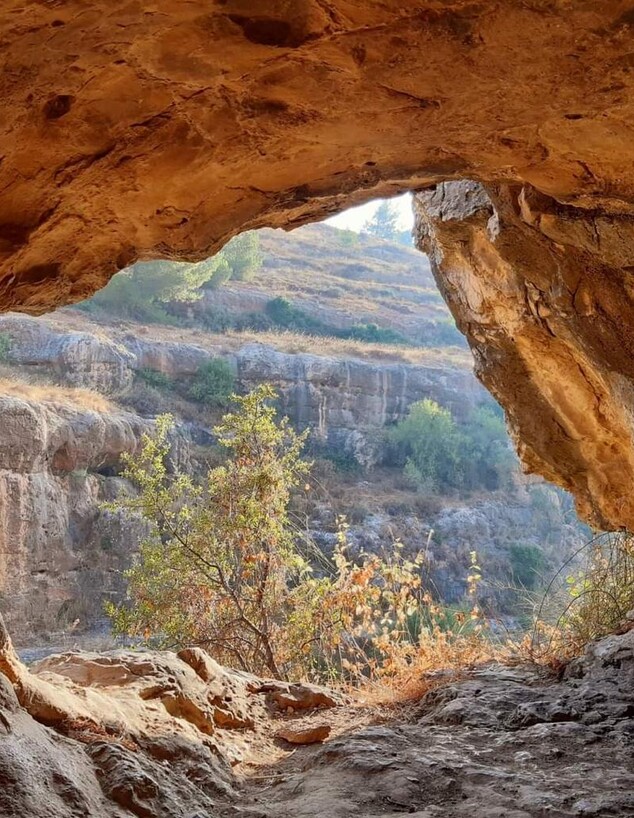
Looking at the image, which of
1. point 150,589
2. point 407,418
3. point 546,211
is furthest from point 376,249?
point 546,211

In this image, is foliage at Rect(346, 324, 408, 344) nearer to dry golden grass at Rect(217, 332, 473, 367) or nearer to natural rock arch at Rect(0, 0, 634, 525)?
dry golden grass at Rect(217, 332, 473, 367)

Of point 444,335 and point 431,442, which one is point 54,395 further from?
point 444,335

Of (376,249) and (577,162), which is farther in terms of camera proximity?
(376,249)

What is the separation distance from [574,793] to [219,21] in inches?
127

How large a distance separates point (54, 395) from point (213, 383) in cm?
776

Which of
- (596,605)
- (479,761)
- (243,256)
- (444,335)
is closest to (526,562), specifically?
(596,605)

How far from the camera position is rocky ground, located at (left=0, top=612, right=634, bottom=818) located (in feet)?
9.35

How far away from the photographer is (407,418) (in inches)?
1060

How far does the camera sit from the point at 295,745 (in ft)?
15.2

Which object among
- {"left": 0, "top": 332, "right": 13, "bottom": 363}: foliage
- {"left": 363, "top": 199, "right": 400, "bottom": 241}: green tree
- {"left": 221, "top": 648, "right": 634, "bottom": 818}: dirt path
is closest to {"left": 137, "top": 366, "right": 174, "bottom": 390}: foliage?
{"left": 0, "top": 332, "right": 13, "bottom": 363}: foliage

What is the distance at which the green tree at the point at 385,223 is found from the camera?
6350 cm

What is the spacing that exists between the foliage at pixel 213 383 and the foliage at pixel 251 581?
48.4 ft

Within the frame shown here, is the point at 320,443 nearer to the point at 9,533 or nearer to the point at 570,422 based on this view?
the point at 9,533

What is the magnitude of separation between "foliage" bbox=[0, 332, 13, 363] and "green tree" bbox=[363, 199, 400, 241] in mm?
46249
